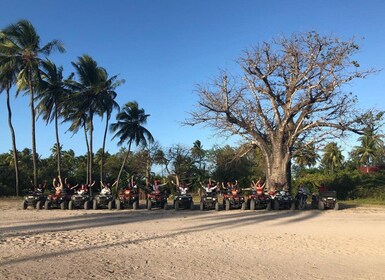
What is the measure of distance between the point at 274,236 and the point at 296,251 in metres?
2.40

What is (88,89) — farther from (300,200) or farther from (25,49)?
(300,200)

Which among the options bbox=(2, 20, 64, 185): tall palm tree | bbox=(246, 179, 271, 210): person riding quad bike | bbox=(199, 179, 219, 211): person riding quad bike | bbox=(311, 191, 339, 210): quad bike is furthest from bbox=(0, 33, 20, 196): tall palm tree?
bbox=(311, 191, 339, 210): quad bike

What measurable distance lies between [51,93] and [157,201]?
1869cm

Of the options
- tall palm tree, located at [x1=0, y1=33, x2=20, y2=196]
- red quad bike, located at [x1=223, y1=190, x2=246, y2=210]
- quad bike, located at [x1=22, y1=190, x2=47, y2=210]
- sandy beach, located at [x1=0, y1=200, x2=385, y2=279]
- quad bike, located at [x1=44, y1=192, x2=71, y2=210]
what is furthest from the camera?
tall palm tree, located at [x1=0, y1=33, x2=20, y2=196]

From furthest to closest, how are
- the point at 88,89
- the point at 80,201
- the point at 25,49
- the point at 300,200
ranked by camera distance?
the point at 88,89
the point at 25,49
the point at 300,200
the point at 80,201

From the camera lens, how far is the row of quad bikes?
2294 centimetres

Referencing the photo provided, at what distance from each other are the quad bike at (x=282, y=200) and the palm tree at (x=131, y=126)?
24.8 metres

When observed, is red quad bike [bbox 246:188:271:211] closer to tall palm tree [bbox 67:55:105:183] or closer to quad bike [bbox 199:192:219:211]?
quad bike [bbox 199:192:219:211]

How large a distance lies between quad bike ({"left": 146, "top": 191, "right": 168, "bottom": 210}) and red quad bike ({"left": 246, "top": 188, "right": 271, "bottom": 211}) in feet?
15.7

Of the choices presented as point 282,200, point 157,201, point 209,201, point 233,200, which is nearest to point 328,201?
point 282,200

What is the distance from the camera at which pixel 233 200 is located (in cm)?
2297

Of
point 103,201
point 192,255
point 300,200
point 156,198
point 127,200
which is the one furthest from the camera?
point 300,200

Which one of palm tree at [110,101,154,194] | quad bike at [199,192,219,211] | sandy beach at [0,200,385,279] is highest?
palm tree at [110,101,154,194]

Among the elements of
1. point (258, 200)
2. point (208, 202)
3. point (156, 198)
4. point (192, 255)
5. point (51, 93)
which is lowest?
point (192, 255)
